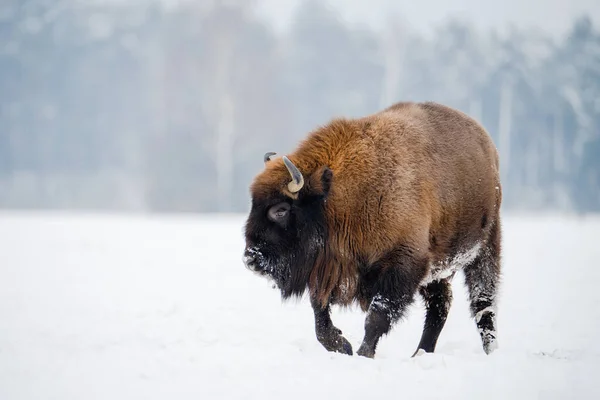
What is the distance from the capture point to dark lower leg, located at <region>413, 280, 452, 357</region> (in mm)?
6410

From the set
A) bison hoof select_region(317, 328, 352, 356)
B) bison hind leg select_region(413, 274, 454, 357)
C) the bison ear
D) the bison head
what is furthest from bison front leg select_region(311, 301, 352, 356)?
bison hind leg select_region(413, 274, 454, 357)

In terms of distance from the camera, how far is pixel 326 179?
5598mm

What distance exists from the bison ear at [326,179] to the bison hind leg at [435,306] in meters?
1.55

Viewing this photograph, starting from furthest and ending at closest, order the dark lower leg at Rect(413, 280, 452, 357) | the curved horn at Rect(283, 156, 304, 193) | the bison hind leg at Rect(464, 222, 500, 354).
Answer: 1. the bison hind leg at Rect(464, 222, 500, 354)
2. the dark lower leg at Rect(413, 280, 452, 357)
3. the curved horn at Rect(283, 156, 304, 193)

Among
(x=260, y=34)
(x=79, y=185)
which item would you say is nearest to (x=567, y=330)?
(x=260, y=34)

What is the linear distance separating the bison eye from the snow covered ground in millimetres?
1000

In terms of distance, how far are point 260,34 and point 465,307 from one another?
26699 mm

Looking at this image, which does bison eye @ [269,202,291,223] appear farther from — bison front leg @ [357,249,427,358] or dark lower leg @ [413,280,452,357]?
dark lower leg @ [413,280,452,357]

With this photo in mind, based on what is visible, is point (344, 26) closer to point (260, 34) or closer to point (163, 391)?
point (260, 34)

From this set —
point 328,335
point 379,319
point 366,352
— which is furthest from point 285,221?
point 366,352

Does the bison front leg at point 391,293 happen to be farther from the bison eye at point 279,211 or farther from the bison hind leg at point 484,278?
the bison hind leg at point 484,278

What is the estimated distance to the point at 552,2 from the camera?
42.5m

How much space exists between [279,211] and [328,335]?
1038 mm

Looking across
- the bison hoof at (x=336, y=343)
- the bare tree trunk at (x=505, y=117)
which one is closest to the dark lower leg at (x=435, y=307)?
the bison hoof at (x=336, y=343)
